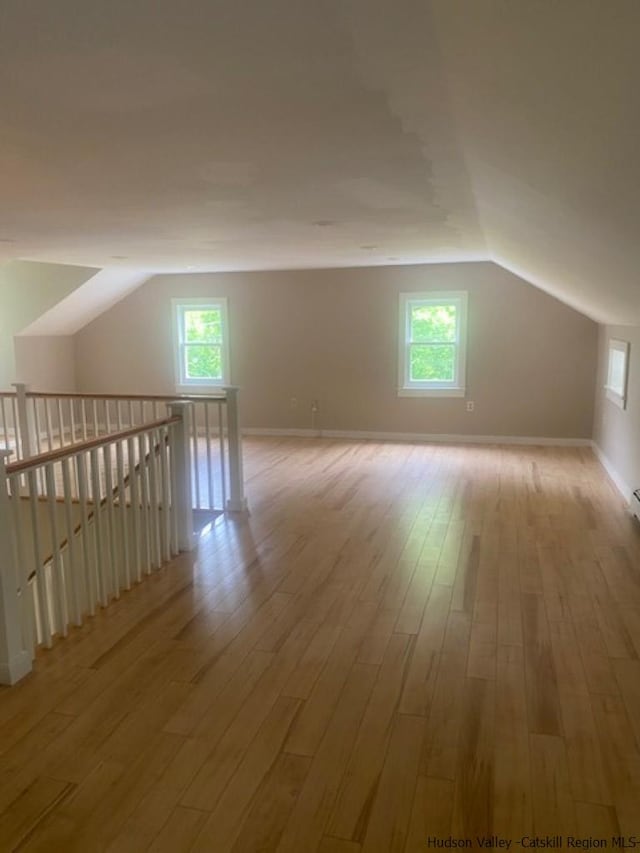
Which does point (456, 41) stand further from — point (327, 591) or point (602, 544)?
point (602, 544)

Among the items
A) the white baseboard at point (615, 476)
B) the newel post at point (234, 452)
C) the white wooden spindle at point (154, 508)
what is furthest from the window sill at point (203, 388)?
the white baseboard at point (615, 476)

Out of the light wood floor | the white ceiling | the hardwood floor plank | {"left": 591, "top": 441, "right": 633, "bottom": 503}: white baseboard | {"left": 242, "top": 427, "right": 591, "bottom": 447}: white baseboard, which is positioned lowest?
the hardwood floor plank

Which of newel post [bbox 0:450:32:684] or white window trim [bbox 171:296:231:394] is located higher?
white window trim [bbox 171:296:231:394]

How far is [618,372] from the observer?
574 cm

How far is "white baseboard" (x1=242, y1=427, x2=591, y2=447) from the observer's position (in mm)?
7430

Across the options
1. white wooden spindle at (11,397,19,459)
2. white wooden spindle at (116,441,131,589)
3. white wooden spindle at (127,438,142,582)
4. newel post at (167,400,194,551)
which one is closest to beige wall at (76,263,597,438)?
white wooden spindle at (11,397,19,459)

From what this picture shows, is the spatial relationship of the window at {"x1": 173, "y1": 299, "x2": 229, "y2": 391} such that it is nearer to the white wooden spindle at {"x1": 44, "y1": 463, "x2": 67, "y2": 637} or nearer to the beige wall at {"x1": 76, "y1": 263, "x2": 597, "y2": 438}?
the beige wall at {"x1": 76, "y1": 263, "x2": 597, "y2": 438}

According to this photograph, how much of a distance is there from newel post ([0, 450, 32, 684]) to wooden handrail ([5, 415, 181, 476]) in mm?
111

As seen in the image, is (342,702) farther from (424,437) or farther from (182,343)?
(182,343)

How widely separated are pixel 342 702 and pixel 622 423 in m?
4.26

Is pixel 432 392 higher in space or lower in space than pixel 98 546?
higher

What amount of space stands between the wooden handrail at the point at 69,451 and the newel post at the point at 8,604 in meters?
0.11

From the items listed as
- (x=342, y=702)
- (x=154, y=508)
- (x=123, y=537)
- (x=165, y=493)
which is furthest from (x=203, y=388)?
(x=342, y=702)

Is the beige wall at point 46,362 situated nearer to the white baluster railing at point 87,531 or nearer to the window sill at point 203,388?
the window sill at point 203,388
